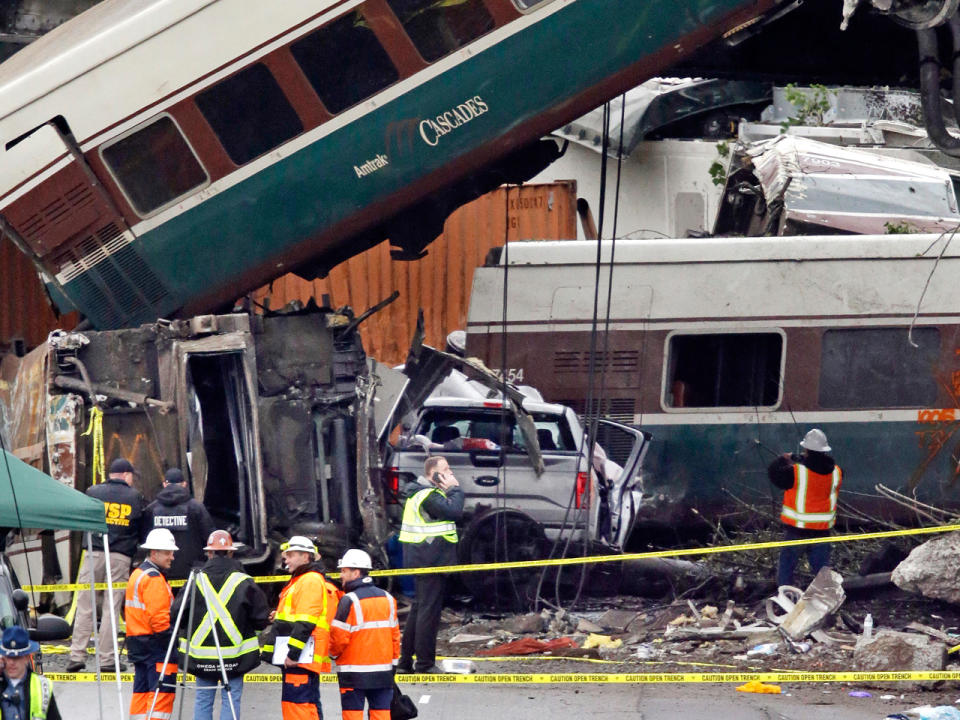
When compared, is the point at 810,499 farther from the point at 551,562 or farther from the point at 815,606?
the point at 551,562

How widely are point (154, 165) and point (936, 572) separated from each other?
6.71m

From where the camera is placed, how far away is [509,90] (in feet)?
34.9

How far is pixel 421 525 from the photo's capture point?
9.95 m

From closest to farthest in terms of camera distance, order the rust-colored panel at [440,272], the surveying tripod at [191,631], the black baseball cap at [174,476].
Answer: the surveying tripod at [191,631]
the black baseball cap at [174,476]
the rust-colored panel at [440,272]

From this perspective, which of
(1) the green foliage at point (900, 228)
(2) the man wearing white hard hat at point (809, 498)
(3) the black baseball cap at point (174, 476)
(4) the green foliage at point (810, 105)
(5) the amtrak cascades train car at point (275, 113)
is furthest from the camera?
(4) the green foliage at point (810, 105)

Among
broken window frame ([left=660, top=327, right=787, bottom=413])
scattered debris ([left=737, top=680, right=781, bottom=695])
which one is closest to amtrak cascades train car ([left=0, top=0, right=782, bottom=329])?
broken window frame ([left=660, top=327, right=787, bottom=413])

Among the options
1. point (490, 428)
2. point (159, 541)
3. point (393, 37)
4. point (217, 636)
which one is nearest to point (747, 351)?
point (490, 428)

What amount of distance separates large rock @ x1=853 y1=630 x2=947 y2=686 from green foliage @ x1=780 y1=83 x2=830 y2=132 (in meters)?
9.71

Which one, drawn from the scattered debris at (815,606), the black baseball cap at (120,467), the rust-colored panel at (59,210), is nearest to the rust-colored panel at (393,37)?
the rust-colored panel at (59,210)

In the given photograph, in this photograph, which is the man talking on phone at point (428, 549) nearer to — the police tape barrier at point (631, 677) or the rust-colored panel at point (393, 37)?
the police tape barrier at point (631, 677)

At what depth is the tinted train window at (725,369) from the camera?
11.9 meters

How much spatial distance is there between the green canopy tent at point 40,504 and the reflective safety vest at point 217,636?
28.0 inches

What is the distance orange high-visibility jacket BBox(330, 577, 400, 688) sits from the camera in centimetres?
754

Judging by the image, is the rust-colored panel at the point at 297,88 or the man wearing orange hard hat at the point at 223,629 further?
the rust-colored panel at the point at 297,88
